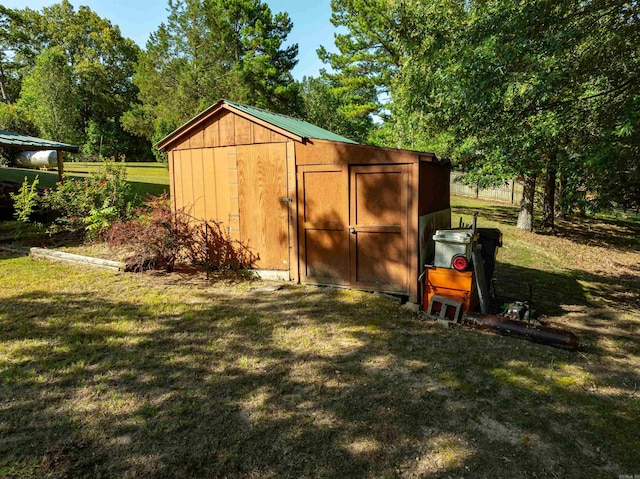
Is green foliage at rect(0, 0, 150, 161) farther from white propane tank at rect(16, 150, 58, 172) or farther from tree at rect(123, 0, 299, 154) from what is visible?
white propane tank at rect(16, 150, 58, 172)

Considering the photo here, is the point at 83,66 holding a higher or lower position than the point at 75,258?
higher

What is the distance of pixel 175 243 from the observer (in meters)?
7.11

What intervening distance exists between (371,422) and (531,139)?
520 cm

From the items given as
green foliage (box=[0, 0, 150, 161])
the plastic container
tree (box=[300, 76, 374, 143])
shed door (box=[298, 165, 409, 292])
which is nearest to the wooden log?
shed door (box=[298, 165, 409, 292])

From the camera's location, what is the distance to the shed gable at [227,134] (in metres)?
6.56

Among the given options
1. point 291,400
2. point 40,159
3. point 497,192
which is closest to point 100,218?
point 40,159

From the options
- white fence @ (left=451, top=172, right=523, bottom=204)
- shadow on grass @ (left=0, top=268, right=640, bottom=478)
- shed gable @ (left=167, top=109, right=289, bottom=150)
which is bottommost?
shadow on grass @ (left=0, top=268, right=640, bottom=478)

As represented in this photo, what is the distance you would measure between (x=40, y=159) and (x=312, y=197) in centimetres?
879

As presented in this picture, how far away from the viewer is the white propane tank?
10.3m

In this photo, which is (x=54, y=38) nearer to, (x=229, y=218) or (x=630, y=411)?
(x=229, y=218)

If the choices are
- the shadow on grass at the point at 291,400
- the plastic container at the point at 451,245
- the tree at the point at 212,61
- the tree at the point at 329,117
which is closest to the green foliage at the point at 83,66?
the tree at the point at 212,61

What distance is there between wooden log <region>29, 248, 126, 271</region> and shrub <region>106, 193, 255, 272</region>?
0.28 meters

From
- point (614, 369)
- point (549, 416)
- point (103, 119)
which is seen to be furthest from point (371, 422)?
point (103, 119)

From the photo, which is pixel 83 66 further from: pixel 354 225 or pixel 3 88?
pixel 354 225
